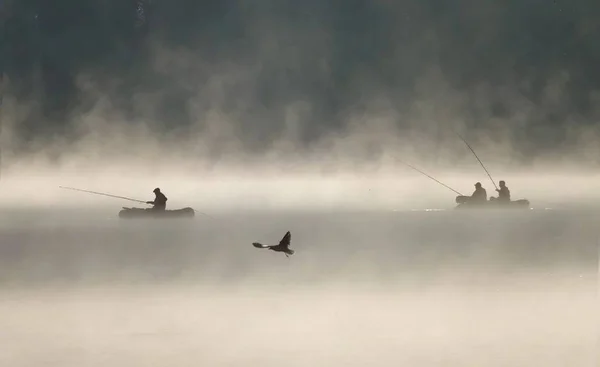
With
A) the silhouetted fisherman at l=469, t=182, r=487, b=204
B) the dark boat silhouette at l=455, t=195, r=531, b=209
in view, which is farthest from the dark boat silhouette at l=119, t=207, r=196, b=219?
the silhouetted fisherman at l=469, t=182, r=487, b=204

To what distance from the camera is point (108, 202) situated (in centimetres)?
2567

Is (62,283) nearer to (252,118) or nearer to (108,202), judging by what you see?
(252,118)

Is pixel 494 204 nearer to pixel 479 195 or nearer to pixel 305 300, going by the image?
pixel 479 195

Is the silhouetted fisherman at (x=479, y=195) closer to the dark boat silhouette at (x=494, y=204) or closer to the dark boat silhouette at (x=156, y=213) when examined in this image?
the dark boat silhouette at (x=494, y=204)

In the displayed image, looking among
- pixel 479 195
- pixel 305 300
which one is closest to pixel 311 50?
pixel 479 195

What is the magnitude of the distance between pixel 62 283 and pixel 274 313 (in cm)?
292

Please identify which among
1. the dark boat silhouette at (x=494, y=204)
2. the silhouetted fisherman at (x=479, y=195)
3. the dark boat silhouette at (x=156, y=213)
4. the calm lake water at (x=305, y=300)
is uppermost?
the silhouetted fisherman at (x=479, y=195)

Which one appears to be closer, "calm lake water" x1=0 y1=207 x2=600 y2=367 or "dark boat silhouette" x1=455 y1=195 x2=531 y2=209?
"calm lake water" x1=0 y1=207 x2=600 y2=367

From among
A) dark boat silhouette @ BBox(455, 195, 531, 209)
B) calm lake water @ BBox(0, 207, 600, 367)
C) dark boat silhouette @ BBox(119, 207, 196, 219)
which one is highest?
dark boat silhouette @ BBox(455, 195, 531, 209)

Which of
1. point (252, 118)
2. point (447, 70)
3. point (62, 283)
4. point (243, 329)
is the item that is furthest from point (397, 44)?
point (243, 329)

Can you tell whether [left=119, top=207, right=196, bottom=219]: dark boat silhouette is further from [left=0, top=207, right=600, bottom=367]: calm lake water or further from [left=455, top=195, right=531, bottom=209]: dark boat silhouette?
[left=455, top=195, right=531, bottom=209]: dark boat silhouette

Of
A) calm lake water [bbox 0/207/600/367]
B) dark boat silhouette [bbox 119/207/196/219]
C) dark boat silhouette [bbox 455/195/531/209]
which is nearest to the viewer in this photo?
calm lake water [bbox 0/207/600/367]

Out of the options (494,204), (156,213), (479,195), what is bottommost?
(156,213)

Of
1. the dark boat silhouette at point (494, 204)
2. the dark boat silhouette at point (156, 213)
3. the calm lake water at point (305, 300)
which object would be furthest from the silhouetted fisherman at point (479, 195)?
the dark boat silhouette at point (156, 213)
